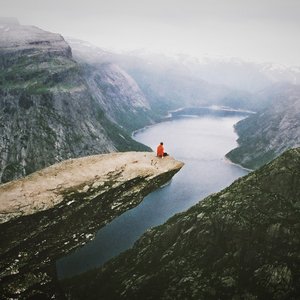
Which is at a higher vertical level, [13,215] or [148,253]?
[13,215]

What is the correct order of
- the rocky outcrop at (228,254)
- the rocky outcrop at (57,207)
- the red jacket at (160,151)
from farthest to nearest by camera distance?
the rocky outcrop at (228,254) < the red jacket at (160,151) < the rocky outcrop at (57,207)

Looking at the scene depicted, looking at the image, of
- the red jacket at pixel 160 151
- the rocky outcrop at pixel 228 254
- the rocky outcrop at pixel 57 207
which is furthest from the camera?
the rocky outcrop at pixel 228 254

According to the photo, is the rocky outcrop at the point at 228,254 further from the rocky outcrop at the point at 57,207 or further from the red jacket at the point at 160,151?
the red jacket at the point at 160,151

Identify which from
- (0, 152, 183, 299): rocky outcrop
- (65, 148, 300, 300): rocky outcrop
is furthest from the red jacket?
(65, 148, 300, 300): rocky outcrop

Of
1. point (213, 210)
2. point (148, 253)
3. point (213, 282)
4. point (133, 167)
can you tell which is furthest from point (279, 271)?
point (133, 167)

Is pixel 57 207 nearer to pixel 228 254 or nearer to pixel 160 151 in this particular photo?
pixel 160 151

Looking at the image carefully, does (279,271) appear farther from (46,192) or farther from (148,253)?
(46,192)

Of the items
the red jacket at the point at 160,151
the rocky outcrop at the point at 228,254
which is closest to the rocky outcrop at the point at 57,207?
the red jacket at the point at 160,151
